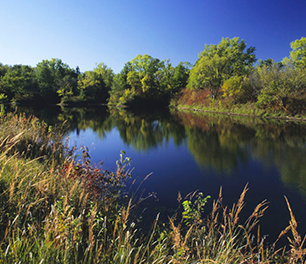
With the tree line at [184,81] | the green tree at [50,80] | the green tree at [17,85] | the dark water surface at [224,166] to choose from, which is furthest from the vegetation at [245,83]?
the green tree at [17,85]

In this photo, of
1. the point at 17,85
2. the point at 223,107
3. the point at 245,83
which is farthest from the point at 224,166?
the point at 17,85

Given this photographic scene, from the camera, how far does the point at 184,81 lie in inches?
2016

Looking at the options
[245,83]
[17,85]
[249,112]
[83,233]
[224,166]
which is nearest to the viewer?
[83,233]

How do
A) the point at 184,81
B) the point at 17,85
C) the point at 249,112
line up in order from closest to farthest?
the point at 249,112, the point at 17,85, the point at 184,81

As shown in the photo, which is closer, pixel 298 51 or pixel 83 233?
pixel 83 233

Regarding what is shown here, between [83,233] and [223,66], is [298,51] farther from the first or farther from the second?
[83,233]

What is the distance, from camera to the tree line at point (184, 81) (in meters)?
25.0

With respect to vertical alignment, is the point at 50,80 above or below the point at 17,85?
above

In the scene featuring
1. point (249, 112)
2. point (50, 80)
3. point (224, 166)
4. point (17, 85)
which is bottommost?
point (224, 166)

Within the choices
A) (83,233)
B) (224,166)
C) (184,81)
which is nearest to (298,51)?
(184,81)

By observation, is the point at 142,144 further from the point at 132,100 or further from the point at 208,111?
the point at 132,100

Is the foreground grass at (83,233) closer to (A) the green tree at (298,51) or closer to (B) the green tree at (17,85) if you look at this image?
(A) the green tree at (298,51)

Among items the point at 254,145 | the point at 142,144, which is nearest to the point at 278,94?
the point at 254,145

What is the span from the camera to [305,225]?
4.81 meters
